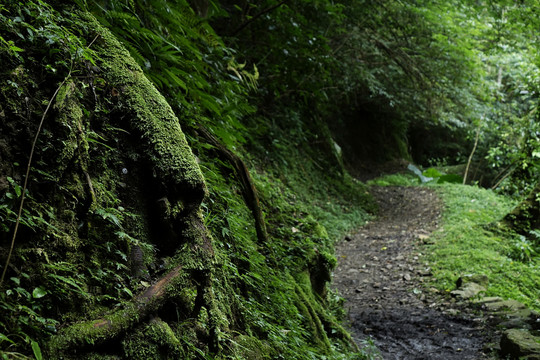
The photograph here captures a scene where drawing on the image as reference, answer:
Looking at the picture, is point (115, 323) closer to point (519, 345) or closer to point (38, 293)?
point (38, 293)

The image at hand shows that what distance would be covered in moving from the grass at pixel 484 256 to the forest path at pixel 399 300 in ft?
1.06

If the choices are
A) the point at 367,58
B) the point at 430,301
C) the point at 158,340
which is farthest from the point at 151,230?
the point at 367,58

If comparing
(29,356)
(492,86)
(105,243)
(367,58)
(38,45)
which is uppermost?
(492,86)

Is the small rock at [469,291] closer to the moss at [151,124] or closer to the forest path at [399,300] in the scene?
the forest path at [399,300]

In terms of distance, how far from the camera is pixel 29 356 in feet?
4.65

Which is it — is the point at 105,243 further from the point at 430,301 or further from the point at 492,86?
the point at 492,86

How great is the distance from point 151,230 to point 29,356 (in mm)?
849

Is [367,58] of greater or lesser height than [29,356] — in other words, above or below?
above

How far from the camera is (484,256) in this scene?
315 inches

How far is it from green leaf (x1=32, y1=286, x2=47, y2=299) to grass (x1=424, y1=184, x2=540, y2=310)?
6736 mm

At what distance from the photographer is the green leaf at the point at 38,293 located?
1.51 m

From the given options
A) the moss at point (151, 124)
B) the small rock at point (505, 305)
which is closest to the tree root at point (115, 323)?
the moss at point (151, 124)

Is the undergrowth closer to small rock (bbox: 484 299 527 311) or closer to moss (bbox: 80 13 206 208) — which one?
small rock (bbox: 484 299 527 311)

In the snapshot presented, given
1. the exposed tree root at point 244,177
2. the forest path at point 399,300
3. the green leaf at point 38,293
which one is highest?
the exposed tree root at point 244,177
